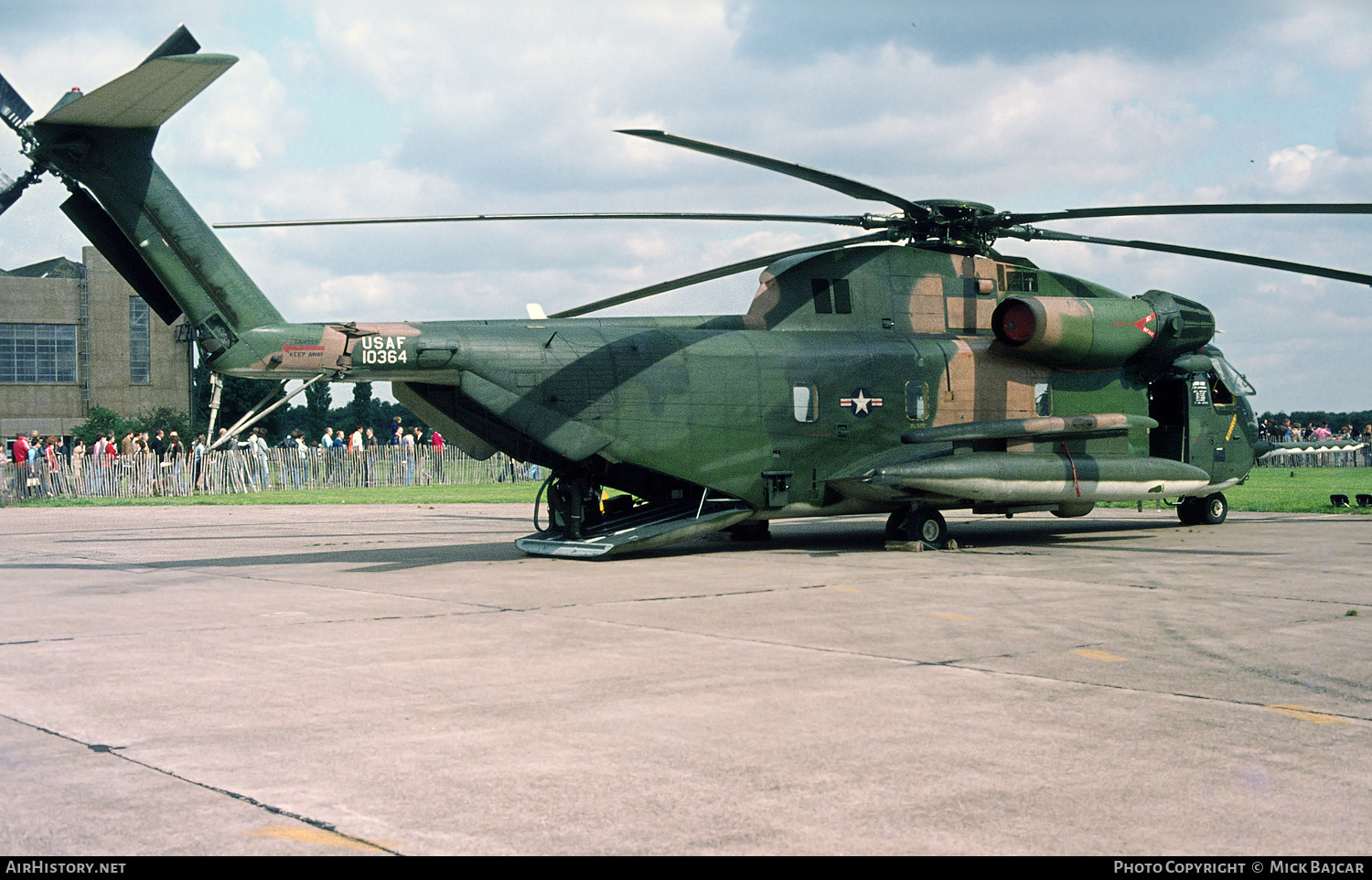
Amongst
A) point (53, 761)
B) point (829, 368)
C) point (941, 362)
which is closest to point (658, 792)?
point (53, 761)

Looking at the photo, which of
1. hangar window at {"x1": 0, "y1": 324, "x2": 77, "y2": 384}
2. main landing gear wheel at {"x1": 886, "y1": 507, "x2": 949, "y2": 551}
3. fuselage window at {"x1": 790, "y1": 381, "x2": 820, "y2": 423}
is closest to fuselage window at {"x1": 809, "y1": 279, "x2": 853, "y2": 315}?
fuselage window at {"x1": 790, "y1": 381, "x2": 820, "y2": 423}

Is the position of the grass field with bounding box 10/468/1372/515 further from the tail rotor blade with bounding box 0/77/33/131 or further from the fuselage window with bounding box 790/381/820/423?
the tail rotor blade with bounding box 0/77/33/131

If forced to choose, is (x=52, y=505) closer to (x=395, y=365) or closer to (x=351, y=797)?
(x=395, y=365)

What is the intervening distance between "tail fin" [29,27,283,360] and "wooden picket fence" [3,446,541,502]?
60.0 feet

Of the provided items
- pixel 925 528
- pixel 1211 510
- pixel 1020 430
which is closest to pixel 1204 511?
pixel 1211 510

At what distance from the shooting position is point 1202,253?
14250 millimetres

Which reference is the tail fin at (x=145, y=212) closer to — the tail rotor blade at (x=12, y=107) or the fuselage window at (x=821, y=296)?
the tail rotor blade at (x=12, y=107)

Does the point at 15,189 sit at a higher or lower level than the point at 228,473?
higher

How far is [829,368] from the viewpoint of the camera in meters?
15.3

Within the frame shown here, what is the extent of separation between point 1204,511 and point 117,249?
15834 mm

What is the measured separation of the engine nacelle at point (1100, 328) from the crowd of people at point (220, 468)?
23.2 meters

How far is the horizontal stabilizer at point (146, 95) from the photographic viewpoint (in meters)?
11.3

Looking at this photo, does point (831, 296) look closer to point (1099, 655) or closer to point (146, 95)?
point (146, 95)

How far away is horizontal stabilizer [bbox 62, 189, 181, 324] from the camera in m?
12.7
